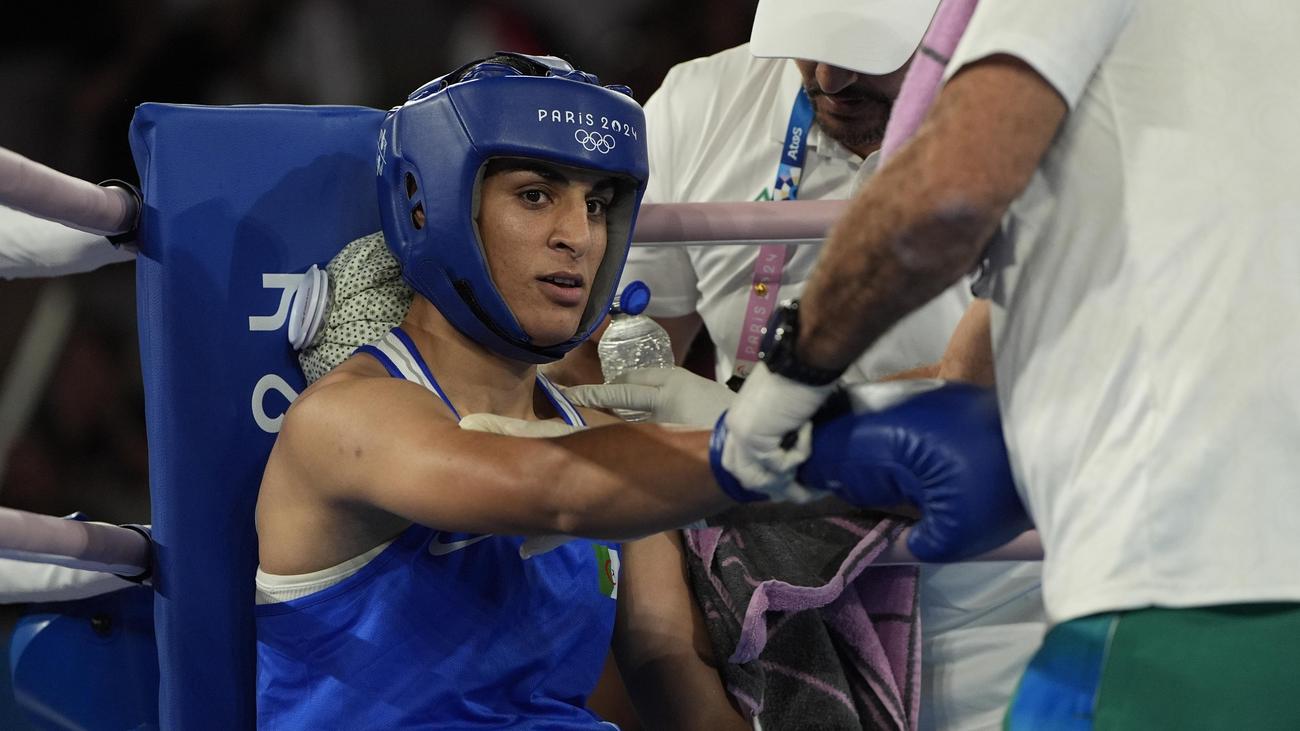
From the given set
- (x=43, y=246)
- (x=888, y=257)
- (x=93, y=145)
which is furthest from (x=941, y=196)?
(x=93, y=145)

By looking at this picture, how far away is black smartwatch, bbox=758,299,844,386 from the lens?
1316mm

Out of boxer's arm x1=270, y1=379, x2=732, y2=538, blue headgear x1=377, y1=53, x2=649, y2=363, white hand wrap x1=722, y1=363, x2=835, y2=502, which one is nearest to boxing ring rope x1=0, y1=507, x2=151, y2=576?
boxer's arm x1=270, y1=379, x2=732, y2=538

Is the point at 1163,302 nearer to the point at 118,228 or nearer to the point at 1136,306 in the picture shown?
the point at 1136,306

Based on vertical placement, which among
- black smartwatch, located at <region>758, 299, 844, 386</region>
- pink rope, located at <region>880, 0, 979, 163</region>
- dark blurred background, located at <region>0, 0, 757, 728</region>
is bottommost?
dark blurred background, located at <region>0, 0, 757, 728</region>

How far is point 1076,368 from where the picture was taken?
127 cm

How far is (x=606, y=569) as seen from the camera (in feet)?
6.77

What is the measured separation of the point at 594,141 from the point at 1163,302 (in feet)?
3.08

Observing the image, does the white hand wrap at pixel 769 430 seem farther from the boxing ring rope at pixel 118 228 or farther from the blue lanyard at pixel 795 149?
the blue lanyard at pixel 795 149

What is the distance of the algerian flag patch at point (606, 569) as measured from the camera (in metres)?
2.04

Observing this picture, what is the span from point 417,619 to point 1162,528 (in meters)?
1.02

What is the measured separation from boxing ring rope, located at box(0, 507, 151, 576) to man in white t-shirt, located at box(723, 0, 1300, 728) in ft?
3.42

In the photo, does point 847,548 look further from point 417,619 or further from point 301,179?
point 301,179

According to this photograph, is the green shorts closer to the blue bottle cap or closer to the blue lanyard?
the blue bottle cap

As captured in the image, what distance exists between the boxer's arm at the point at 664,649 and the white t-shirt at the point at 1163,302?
105cm
